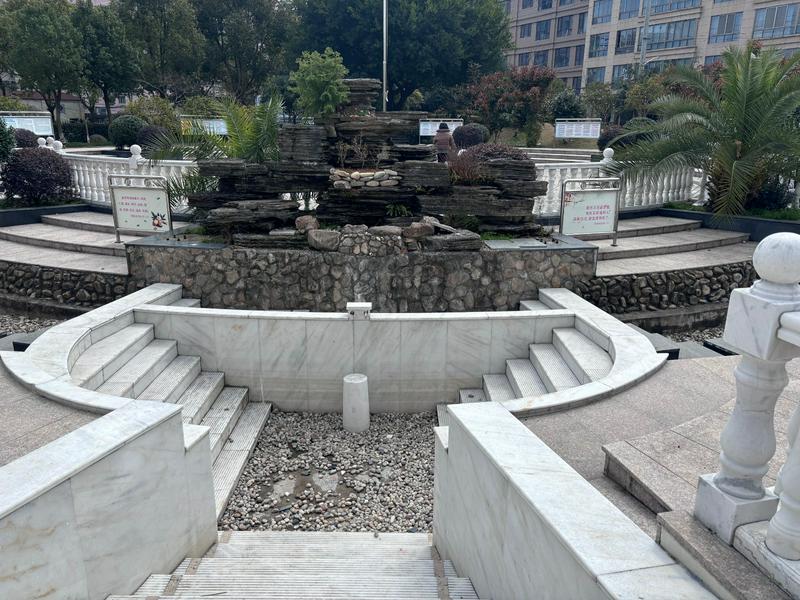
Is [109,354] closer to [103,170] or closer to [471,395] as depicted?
[471,395]

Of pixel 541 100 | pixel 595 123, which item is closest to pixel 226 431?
pixel 595 123

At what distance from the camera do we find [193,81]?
38.6 meters

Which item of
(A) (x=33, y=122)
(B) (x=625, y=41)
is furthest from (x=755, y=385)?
(B) (x=625, y=41)

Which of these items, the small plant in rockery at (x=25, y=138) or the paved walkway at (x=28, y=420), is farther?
the small plant in rockery at (x=25, y=138)

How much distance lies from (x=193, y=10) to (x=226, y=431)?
36086mm

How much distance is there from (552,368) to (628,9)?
45800mm

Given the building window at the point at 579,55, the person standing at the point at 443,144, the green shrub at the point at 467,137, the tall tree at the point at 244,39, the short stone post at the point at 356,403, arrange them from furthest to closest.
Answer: the building window at the point at 579,55, the tall tree at the point at 244,39, the green shrub at the point at 467,137, the person standing at the point at 443,144, the short stone post at the point at 356,403

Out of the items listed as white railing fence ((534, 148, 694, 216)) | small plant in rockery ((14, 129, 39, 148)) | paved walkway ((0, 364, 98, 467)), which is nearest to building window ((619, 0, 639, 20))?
white railing fence ((534, 148, 694, 216))

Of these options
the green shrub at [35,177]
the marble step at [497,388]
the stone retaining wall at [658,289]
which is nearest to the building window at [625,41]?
the stone retaining wall at [658,289]

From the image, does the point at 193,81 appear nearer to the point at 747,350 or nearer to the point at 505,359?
the point at 505,359

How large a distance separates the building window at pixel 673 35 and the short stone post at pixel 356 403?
1659 inches

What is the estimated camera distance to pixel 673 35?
3919 centimetres

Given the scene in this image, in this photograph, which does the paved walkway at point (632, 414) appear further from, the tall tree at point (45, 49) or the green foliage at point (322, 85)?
the tall tree at point (45, 49)

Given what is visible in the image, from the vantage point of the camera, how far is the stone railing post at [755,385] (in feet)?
6.05
